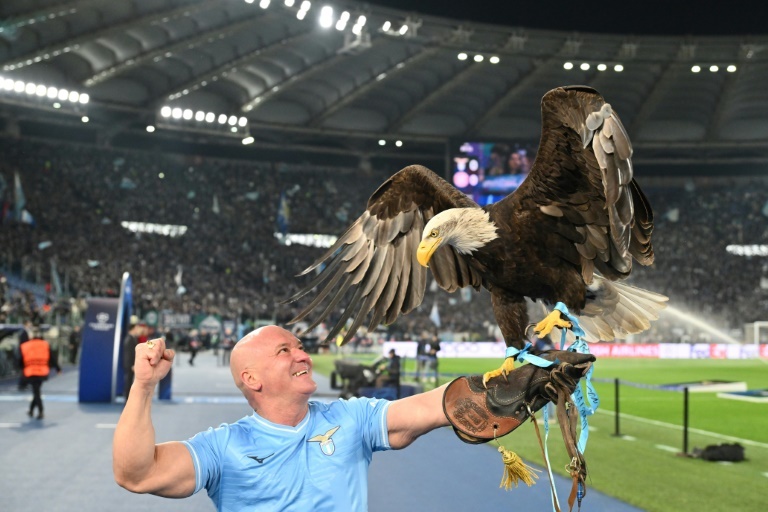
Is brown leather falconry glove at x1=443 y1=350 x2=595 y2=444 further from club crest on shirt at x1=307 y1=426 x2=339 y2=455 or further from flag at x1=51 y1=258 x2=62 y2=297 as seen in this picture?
flag at x1=51 y1=258 x2=62 y2=297

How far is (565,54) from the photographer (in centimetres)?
3953

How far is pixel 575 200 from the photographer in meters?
3.93

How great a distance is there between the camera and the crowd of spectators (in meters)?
36.7

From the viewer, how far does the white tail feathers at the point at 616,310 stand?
174 inches

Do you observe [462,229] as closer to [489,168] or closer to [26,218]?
[26,218]

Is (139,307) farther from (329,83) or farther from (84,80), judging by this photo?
(329,83)

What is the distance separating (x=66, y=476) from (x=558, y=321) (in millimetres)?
7085

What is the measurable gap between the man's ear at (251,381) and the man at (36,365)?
1114 cm

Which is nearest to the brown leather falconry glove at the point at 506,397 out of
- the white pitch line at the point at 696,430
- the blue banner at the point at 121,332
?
the white pitch line at the point at 696,430

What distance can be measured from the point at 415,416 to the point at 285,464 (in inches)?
19.2

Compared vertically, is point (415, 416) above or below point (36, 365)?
above

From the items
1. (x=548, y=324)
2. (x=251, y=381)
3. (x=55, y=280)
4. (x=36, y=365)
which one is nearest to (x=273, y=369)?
(x=251, y=381)

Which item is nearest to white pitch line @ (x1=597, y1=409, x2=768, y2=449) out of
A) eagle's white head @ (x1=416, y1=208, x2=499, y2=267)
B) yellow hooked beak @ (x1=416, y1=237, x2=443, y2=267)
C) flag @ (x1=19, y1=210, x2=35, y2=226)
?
eagle's white head @ (x1=416, y1=208, x2=499, y2=267)

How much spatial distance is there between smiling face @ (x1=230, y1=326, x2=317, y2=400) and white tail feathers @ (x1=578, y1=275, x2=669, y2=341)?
2043 millimetres
